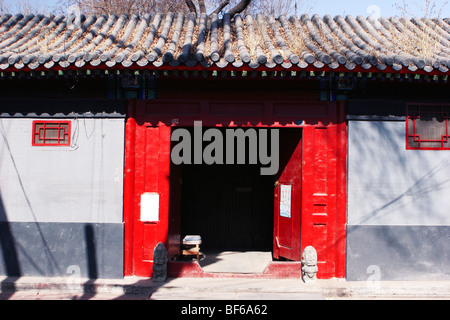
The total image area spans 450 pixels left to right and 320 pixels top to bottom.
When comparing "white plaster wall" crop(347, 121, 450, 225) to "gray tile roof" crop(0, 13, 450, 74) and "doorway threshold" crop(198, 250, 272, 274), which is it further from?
"doorway threshold" crop(198, 250, 272, 274)

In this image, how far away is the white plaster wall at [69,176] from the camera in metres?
6.87

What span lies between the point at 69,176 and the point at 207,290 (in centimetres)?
317

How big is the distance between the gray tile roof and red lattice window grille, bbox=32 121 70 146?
123cm

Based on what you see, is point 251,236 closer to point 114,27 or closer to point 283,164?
point 283,164

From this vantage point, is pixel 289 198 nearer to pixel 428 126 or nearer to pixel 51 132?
pixel 428 126

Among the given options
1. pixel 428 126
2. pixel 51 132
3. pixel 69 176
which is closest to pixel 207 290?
pixel 69 176

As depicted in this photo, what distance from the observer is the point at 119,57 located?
5.91 meters

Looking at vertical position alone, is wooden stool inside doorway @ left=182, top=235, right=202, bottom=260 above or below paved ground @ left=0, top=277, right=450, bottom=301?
above

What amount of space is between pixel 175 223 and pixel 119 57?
345 cm

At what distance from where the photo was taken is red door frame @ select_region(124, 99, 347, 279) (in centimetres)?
690

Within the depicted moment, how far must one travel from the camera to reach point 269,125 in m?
6.96

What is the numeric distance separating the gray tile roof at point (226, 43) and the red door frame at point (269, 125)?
1.01 m

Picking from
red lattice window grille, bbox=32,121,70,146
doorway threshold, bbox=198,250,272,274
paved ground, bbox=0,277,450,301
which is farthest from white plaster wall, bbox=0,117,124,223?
doorway threshold, bbox=198,250,272,274

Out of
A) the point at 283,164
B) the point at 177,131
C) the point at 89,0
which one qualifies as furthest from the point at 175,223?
the point at 89,0
